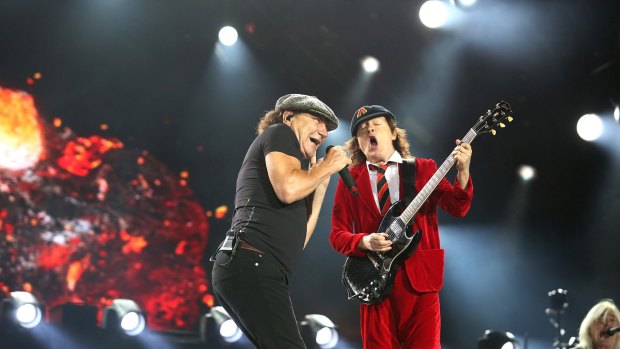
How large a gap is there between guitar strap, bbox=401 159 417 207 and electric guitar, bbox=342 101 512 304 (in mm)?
84

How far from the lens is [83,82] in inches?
348

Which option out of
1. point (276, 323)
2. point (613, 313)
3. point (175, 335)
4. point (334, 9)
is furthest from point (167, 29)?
point (276, 323)

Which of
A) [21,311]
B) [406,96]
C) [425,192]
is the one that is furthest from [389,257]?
[406,96]

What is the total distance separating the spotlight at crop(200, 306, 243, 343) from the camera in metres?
6.23

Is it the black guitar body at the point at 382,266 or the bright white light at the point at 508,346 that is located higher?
the bright white light at the point at 508,346

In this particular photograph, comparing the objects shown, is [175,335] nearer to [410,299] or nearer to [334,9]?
[410,299]

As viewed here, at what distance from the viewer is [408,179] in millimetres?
3568

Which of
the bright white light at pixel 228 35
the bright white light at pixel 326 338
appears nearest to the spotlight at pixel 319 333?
the bright white light at pixel 326 338

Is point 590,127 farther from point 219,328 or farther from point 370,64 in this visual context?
point 219,328

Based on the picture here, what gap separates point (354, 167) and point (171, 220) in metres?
6.35

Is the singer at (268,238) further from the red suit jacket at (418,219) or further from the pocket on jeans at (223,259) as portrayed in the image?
the red suit jacket at (418,219)

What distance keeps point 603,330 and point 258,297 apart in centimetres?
406

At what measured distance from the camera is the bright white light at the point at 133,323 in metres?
5.88

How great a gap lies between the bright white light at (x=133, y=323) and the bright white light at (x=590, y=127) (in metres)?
6.37
